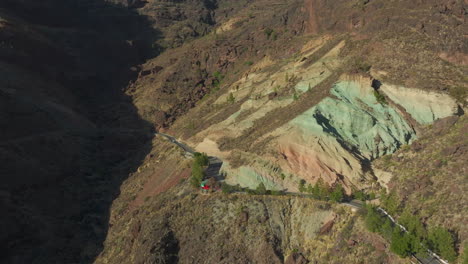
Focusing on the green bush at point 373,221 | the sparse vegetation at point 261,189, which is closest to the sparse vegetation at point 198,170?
the sparse vegetation at point 261,189

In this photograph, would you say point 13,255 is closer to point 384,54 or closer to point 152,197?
point 152,197

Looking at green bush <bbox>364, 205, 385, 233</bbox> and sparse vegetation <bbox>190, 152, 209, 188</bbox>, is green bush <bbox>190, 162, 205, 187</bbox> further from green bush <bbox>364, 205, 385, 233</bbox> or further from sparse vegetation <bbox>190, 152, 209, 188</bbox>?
green bush <bbox>364, 205, 385, 233</bbox>

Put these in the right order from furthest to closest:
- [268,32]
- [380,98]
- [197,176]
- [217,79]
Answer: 1. [268,32]
2. [217,79]
3. [380,98]
4. [197,176]

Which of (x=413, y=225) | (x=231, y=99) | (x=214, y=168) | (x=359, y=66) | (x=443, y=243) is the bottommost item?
(x=443, y=243)

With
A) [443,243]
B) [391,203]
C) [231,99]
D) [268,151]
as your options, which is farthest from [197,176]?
[443,243]

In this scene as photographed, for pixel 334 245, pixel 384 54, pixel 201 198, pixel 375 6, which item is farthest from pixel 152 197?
pixel 375 6

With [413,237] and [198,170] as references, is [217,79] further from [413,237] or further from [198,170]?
[413,237]

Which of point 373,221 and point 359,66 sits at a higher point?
point 359,66
